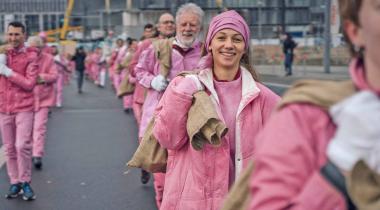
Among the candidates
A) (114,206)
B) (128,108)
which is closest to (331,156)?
(114,206)

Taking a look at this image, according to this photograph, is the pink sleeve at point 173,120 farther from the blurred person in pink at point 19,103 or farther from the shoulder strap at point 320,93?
the blurred person in pink at point 19,103

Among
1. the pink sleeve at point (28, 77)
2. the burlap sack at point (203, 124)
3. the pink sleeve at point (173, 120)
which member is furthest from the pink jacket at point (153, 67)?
the burlap sack at point (203, 124)

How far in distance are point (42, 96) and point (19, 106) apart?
1.78m

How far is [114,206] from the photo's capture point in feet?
25.5

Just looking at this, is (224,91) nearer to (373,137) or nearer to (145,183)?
(373,137)

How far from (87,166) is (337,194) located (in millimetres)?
8668

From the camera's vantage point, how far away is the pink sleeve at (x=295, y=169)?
5.82ft

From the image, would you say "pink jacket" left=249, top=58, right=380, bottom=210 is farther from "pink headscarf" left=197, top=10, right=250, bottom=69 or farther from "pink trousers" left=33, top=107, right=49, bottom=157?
"pink trousers" left=33, top=107, right=49, bottom=157

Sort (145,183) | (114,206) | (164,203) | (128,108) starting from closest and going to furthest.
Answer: (164,203) < (114,206) < (145,183) < (128,108)

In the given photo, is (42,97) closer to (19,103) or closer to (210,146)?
(19,103)

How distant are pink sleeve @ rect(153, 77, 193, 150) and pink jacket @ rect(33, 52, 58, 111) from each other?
4.78 metres

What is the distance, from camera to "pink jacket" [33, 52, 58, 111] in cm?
905

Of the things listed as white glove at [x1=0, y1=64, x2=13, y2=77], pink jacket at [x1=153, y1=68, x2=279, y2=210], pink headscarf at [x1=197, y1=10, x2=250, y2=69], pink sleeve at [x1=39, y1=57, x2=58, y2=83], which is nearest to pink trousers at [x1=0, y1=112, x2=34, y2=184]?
white glove at [x1=0, y1=64, x2=13, y2=77]

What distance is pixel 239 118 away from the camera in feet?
13.3
